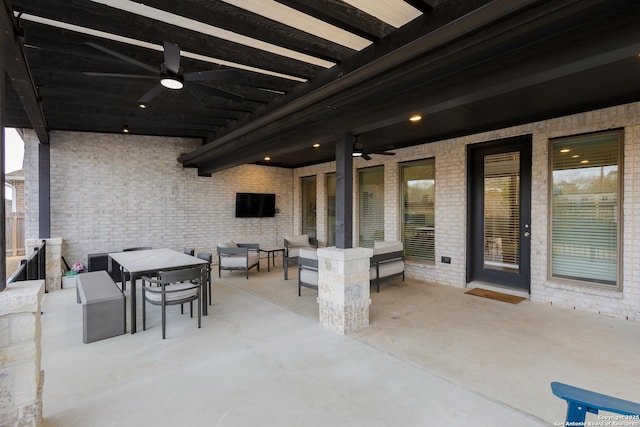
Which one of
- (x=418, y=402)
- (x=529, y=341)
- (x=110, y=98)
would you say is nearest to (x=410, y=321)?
(x=529, y=341)

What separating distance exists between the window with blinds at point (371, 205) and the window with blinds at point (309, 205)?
2035 millimetres

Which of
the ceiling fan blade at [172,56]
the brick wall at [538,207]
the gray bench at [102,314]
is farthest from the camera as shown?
the brick wall at [538,207]

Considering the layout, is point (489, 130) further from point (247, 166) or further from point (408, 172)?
point (247, 166)

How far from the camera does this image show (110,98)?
4555 millimetres

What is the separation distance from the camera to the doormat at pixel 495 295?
4.79 metres

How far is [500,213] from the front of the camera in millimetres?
5359

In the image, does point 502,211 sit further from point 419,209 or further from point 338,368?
point 338,368

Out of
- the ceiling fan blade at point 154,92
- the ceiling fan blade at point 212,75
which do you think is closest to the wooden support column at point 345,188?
the ceiling fan blade at point 212,75

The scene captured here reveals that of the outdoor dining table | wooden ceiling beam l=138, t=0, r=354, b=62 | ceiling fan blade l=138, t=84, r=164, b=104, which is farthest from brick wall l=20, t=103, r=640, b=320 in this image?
ceiling fan blade l=138, t=84, r=164, b=104

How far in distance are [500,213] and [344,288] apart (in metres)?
3.55

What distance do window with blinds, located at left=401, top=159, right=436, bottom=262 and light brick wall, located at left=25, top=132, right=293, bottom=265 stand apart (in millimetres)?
4621

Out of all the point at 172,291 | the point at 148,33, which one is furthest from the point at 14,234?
the point at 148,33

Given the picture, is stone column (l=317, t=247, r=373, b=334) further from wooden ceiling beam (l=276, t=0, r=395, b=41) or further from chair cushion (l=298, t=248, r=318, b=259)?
wooden ceiling beam (l=276, t=0, r=395, b=41)

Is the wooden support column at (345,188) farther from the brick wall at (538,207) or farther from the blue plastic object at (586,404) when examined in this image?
the brick wall at (538,207)
